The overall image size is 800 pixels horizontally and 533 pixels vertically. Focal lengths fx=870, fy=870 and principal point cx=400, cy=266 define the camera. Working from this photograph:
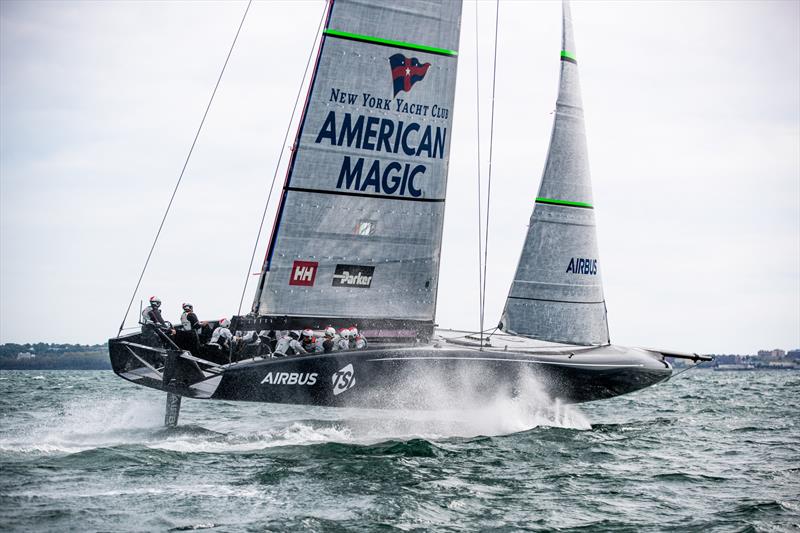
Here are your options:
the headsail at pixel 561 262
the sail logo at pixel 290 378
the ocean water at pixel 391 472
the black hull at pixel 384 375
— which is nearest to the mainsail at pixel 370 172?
the black hull at pixel 384 375

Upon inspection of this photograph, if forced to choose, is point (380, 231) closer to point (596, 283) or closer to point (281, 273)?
point (281, 273)

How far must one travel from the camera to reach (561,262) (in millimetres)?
16266

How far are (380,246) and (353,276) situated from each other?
0.68m

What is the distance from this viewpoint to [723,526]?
881 centimetres

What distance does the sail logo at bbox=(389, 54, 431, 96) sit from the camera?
46.8ft

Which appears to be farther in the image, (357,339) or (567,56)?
(567,56)

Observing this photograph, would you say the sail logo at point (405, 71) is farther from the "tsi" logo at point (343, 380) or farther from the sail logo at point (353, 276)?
the "tsi" logo at point (343, 380)

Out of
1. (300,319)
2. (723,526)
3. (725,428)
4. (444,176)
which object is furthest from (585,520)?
(725,428)

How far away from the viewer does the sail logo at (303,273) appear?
13742mm

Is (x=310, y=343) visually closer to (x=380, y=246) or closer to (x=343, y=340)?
(x=343, y=340)

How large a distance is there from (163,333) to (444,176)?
17.6 feet

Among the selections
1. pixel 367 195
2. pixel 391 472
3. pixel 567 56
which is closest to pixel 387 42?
pixel 367 195

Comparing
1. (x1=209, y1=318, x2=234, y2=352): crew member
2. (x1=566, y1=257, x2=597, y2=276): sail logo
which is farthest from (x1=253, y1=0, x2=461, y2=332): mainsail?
(x1=566, y1=257, x2=597, y2=276): sail logo

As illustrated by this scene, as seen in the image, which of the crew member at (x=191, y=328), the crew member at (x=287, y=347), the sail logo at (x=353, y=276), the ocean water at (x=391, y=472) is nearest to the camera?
the ocean water at (x=391, y=472)
